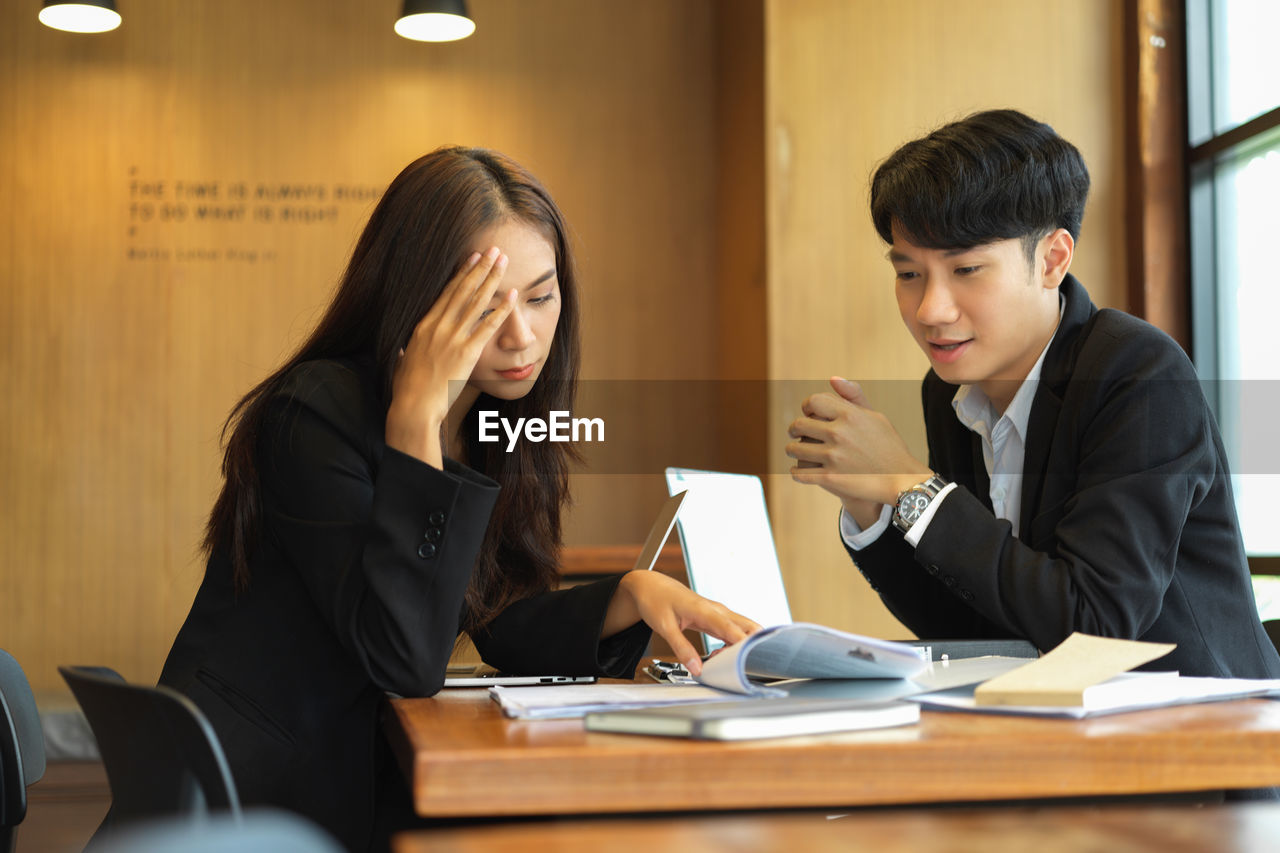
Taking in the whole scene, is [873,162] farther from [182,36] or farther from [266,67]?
[182,36]

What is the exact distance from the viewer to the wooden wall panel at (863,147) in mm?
3623

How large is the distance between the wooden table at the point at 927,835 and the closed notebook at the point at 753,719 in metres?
0.19

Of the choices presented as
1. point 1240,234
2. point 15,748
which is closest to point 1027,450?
point 15,748

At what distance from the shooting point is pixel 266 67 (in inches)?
162

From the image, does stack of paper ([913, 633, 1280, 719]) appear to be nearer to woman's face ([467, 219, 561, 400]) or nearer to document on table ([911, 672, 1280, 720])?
document on table ([911, 672, 1280, 720])

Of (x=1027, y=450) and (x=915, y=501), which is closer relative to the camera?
(x=915, y=501)

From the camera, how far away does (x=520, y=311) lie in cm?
147

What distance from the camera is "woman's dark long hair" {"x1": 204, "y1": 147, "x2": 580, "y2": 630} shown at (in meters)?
1.33

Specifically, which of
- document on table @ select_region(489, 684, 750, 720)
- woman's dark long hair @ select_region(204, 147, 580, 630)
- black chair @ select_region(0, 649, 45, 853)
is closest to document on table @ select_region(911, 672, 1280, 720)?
document on table @ select_region(489, 684, 750, 720)

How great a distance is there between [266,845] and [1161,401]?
3.97ft

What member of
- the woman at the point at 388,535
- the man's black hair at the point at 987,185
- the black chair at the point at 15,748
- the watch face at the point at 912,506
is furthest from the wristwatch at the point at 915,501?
the black chair at the point at 15,748

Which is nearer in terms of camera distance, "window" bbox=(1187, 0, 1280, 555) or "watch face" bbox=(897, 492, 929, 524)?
"watch face" bbox=(897, 492, 929, 524)

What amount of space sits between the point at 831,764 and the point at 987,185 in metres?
0.99

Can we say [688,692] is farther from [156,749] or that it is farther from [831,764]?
[156,749]
